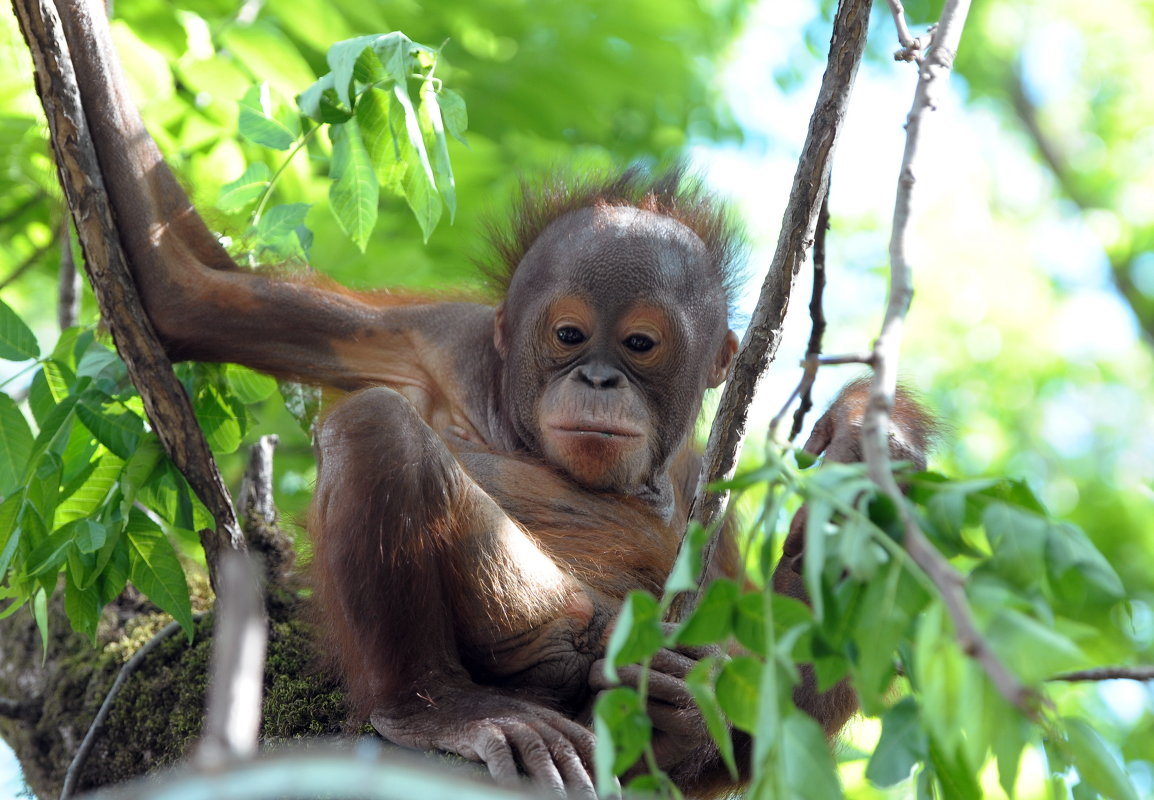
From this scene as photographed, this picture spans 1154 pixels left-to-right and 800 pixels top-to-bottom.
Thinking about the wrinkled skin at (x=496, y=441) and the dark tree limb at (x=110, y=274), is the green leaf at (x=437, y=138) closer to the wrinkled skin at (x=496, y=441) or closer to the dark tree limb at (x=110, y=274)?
the wrinkled skin at (x=496, y=441)

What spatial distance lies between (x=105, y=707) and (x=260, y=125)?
193cm

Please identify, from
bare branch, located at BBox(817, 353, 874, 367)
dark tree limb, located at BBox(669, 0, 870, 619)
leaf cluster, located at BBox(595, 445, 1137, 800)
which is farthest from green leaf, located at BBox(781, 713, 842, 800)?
dark tree limb, located at BBox(669, 0, 870, 619)

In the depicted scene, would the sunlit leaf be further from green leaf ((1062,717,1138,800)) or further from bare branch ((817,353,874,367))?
green leaf ((1062,717,1138,800))

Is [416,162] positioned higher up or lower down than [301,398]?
higher up

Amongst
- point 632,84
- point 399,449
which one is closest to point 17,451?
point 399,449

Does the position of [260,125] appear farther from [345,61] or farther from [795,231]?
[795,231]

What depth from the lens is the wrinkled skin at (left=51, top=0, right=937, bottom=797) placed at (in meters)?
2.92

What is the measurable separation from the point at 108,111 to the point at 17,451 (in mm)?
Answer: 1007

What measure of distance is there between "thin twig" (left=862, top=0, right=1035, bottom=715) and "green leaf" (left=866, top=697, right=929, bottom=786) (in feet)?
1.05

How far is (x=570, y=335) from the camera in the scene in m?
3.77

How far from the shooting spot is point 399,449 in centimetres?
291

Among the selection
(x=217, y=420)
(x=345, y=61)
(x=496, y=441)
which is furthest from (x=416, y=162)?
(x=217, y=420)

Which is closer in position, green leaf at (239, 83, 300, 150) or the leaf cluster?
the leaf cluster

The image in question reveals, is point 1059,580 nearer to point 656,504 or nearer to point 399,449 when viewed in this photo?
point 399,449
